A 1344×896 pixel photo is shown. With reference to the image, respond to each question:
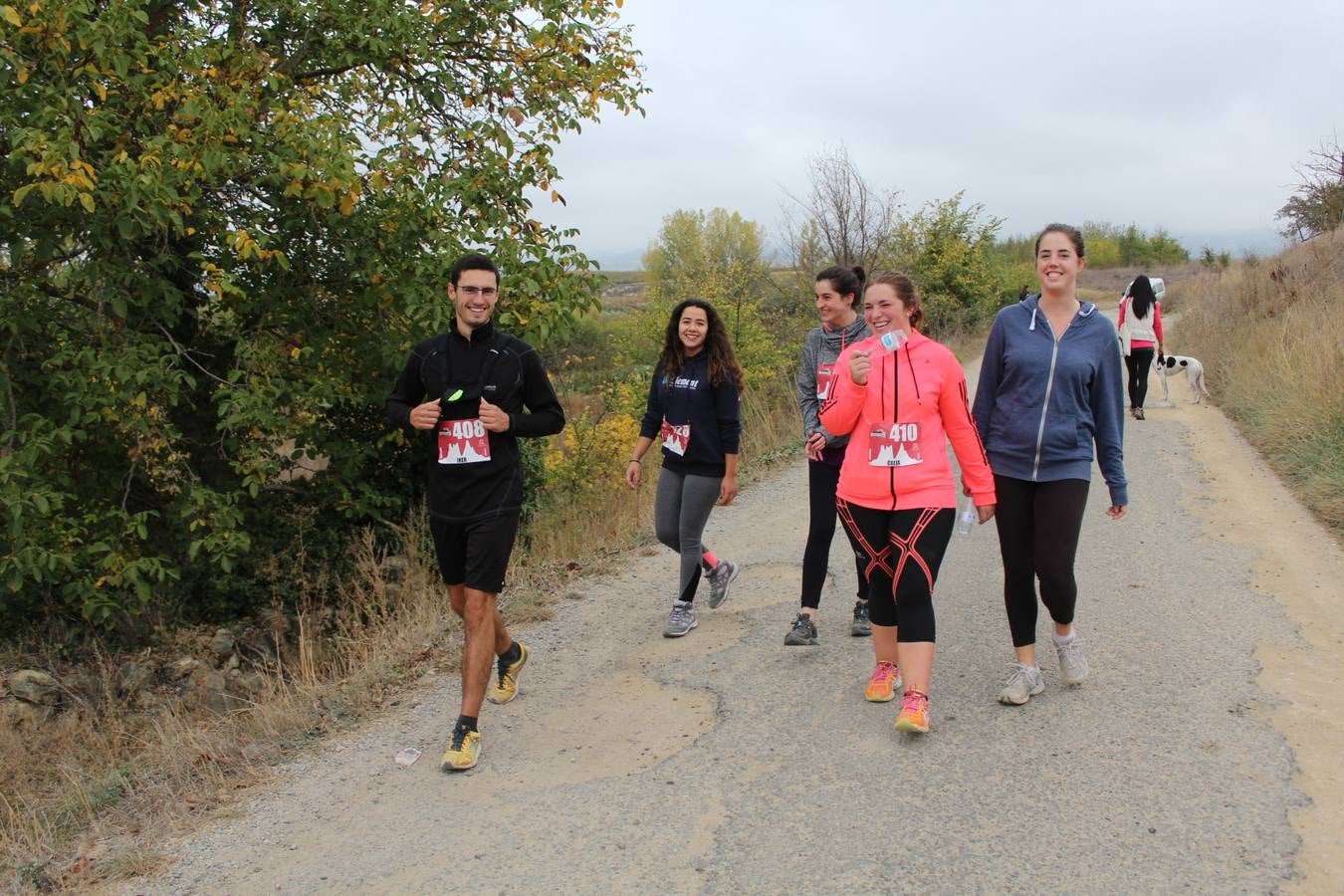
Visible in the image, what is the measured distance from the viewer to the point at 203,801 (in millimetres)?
3859

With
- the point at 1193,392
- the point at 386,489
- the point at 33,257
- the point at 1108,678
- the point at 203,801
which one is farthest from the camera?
the point at 1193,392

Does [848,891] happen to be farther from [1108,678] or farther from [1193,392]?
[1193,392]

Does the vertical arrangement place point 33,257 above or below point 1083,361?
above

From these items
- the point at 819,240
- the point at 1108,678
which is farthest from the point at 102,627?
the point at 819,240

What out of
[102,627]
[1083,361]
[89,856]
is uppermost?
[1083,361]

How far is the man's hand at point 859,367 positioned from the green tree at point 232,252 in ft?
12.7

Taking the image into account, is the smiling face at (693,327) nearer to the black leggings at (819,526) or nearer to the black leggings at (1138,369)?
the black leggings at (819,526)

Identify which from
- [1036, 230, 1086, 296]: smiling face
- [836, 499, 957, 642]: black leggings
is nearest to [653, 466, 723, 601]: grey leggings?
[836, 499, 957, 642]: black leggings

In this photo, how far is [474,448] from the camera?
4.11 metres

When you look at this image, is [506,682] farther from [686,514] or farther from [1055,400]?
[1055,400]

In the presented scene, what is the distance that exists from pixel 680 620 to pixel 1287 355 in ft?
32.2

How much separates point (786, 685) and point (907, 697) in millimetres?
811

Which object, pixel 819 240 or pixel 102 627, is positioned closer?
pixel 102 627

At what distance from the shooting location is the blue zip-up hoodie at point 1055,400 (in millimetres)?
4074
